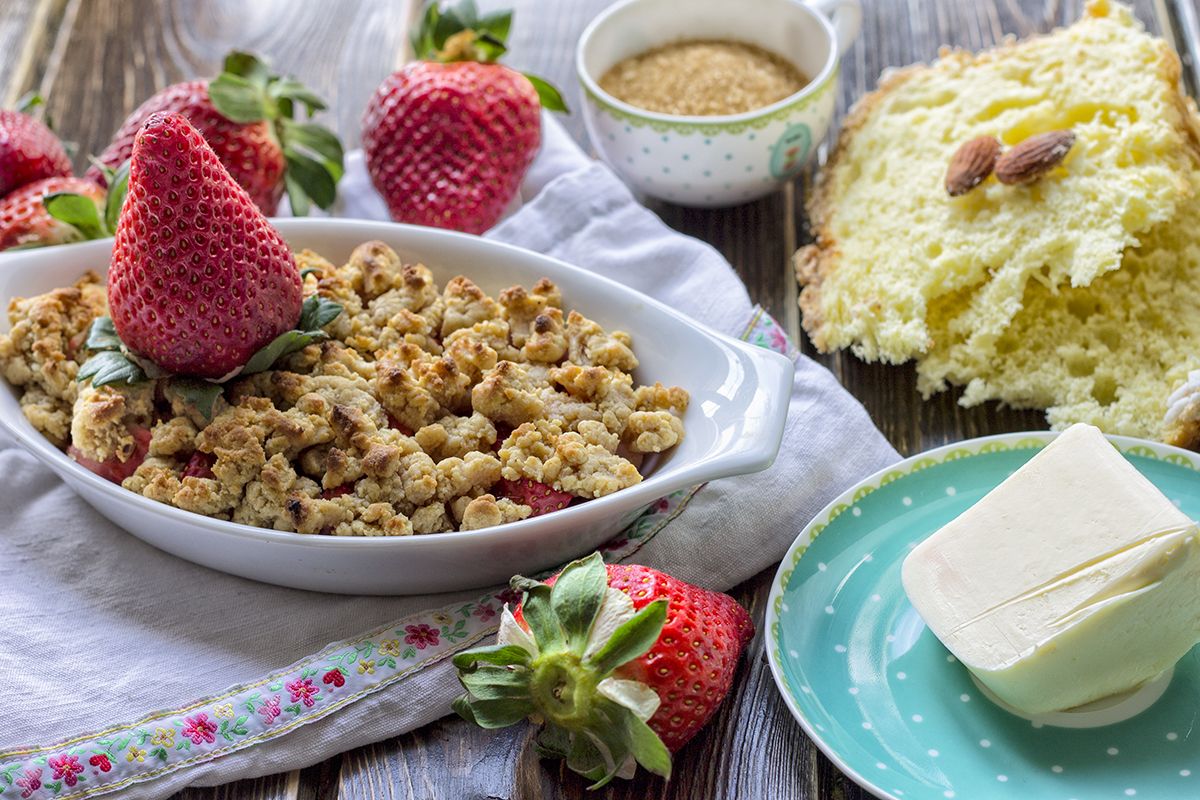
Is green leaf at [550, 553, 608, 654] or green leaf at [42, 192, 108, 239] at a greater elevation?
green leaf at [42, 192, 108, 239]

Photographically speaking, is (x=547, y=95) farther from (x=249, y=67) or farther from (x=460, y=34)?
(x=249, y=67)

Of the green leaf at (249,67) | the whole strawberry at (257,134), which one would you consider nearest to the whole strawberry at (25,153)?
the whole strawberry at (257,134)

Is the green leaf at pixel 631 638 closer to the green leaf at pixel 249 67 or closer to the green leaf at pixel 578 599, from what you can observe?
the green leaf at pixel 578 599

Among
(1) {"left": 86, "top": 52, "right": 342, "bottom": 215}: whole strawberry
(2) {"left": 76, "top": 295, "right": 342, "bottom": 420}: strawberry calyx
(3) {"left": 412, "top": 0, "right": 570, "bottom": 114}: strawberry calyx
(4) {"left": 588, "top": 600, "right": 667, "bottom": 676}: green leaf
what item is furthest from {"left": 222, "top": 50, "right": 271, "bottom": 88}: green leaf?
(4) {"left": 588, "top": 600, "right": 667, "bottom": 676}: green leaf

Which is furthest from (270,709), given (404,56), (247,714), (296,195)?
(404,56)

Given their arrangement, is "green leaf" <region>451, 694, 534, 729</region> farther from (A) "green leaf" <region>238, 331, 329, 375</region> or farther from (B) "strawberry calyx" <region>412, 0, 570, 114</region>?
(B) "strawberry calyx" <region>412, 0, 570, 114</region>

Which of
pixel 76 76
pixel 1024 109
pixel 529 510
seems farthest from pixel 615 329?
pixel 76 76

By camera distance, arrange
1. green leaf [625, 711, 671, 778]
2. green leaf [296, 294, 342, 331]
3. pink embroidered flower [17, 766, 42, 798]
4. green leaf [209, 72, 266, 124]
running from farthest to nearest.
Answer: green leaf [209, 72, 266, 124], green leaf [296, 294, 342, 331], pink embroidered flower [17, 766, 42, 798], green leaf [625, 711, 671, 778]
